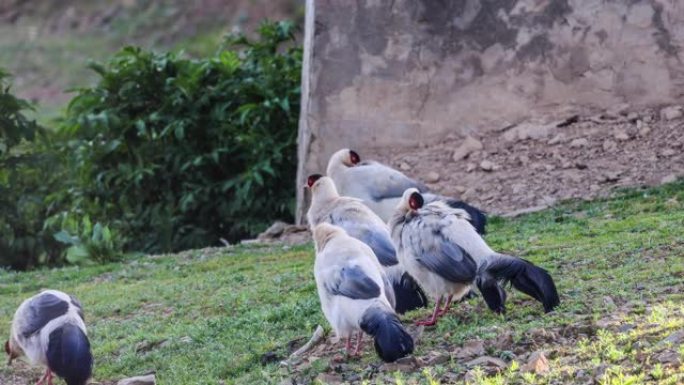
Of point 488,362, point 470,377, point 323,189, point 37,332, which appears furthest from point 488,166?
point 470,377

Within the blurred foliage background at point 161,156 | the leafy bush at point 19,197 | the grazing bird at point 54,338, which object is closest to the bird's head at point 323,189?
the grazing bird at point 54,338

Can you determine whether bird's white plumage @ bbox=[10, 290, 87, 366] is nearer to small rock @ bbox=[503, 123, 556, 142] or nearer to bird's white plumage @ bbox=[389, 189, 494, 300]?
bird's white plumage @ bbox=[389, 189, 494, 300]

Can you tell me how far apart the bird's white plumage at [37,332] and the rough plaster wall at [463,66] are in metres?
4.36

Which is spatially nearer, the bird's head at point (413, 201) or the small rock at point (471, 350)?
the small rock at point (471, 350)

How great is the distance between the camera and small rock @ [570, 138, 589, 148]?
1190 cm

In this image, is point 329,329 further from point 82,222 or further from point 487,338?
point 82,222

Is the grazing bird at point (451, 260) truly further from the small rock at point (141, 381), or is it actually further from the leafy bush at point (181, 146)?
the leafy bush at point (181, 146)

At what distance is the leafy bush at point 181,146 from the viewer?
43.8ft

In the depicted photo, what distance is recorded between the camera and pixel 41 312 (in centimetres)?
812

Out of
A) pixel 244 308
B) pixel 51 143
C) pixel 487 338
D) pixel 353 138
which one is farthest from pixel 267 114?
pixel 487 338

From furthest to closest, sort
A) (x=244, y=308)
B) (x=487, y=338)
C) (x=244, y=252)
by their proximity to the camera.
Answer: (x=244, y=252) < (x=244, y=308) < (x=487, y=338)

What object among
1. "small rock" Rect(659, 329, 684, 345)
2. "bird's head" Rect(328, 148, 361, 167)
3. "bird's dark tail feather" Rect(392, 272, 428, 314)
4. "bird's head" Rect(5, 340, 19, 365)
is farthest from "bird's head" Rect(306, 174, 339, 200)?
"small rock" Rect(659, 329, 684, 345)

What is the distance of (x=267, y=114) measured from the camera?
1330 cm

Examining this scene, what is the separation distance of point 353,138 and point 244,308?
325cm
